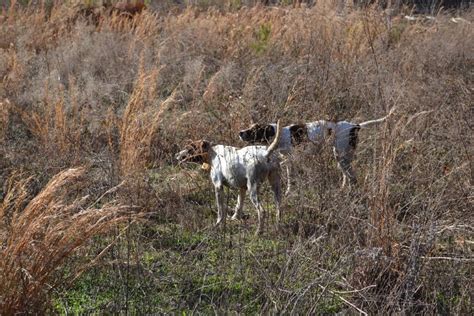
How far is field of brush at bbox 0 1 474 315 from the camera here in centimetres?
354

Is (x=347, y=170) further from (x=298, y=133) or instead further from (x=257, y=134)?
(x=257, y=134)

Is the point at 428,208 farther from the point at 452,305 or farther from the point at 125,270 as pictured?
the point at 125,270

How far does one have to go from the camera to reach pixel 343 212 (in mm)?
4137

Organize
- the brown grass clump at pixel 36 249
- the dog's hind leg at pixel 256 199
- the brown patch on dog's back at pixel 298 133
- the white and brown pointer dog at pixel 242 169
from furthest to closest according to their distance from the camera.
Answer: the brown patch on dog's back at pixel 298 133
the white and brown pointer dog at pixel 242 169
the dog's hind leg at pixel 256 199
the brown grass clump at pixel 36 249

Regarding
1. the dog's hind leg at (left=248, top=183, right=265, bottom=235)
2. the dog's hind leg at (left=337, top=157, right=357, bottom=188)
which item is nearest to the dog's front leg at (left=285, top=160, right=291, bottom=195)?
the dog's hind leg at (left=248, top=183, right=265, bottom=235)

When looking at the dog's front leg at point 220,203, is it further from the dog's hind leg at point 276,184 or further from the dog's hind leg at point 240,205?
the dog's hind leg at point 276,184

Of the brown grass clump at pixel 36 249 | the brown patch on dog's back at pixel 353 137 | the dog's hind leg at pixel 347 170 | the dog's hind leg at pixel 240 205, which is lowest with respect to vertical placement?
the dog's hind leg at pixel 240 205

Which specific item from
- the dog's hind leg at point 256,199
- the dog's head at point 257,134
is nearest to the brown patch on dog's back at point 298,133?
the dog's head at point 257,134

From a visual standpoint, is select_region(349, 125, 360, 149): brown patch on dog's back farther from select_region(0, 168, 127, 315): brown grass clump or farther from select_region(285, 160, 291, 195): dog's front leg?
select_region(0, 168, 127, 315): brown grass clump

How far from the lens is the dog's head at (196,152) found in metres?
5.55

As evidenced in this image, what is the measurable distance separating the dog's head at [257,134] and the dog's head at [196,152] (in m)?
0.60

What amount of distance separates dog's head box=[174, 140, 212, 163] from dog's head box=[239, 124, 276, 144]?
1.96 ft

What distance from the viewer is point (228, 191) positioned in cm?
512

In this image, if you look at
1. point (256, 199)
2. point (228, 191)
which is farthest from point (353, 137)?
point (228, 191)
